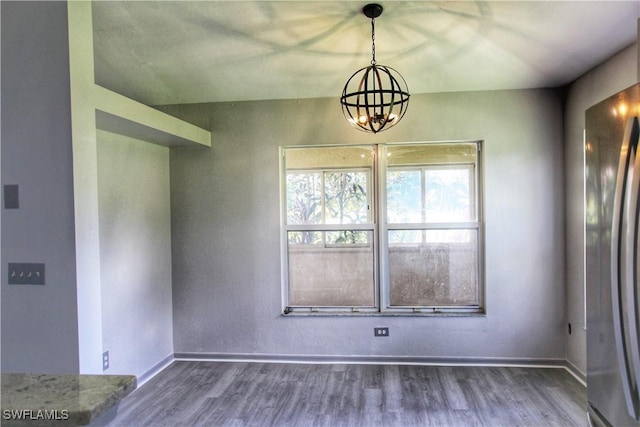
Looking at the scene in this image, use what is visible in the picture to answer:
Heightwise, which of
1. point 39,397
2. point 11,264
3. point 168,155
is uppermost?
point 168,155

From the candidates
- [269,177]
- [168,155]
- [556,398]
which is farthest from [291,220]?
[556,398]

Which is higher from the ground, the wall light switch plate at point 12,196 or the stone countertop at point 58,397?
the wall light switch plate at point 12,196

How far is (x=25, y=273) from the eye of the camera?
196 cm

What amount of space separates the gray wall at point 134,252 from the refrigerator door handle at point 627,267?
3.20 m

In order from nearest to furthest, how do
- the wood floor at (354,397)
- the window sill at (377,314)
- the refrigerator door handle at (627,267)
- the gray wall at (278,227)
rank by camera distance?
the refrigerator door handle at (627,267) < the wood floor at (354,397) < the gray wall at (278,227) < the window sill at (377,314)

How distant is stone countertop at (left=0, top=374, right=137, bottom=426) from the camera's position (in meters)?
0.85

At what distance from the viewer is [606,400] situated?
4.30 ft

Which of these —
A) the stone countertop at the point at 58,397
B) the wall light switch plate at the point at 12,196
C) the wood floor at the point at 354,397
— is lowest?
the wood floor at the point at 354,397

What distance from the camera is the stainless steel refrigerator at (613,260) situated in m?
1.16

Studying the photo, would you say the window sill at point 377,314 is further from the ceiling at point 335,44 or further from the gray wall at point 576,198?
the ceiling at point 335,44

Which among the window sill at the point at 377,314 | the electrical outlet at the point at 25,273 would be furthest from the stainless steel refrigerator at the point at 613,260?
the electrical outlet at the point at 25,273

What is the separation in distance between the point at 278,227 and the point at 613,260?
2866 millimetres

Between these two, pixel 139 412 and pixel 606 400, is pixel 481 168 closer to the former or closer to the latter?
pixel 606 400

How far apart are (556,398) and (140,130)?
3994 mm
